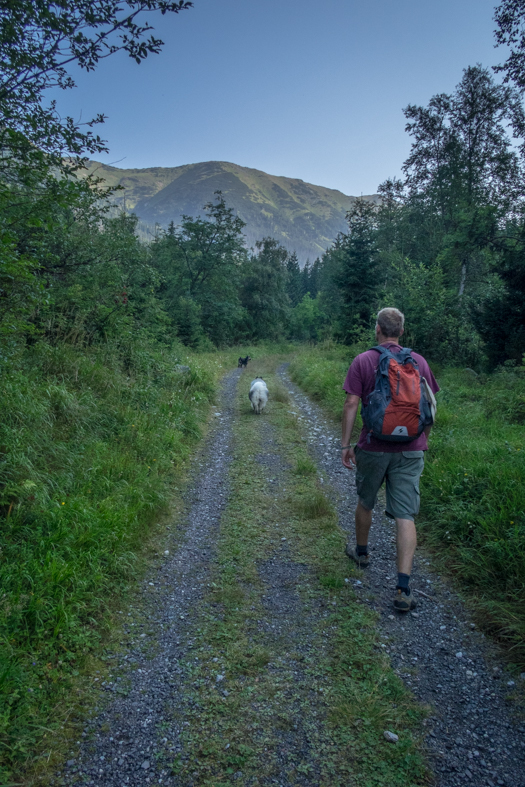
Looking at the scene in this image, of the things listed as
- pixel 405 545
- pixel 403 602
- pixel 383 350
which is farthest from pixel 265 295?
pixel 403 602

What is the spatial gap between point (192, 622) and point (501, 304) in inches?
485

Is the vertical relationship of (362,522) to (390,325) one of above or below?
below

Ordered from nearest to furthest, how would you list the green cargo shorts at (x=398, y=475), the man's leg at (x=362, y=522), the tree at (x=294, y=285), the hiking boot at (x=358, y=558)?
1. the green cargo shorts at (x=398, y=475)
2. the man's leg at (x=362, y=522)
3. the hiking boot at (x=358, y=558)
4. the tree at (x=294, y=285)

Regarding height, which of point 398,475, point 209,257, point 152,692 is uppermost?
point 209,257

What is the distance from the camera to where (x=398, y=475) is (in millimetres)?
3309

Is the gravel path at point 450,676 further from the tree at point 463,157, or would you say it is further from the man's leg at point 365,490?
the tree at point 463,157

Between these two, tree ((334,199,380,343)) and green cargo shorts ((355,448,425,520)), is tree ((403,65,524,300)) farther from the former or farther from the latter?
green cargo shorts ((355,448,425,520))

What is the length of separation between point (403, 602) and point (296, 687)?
3.88ft

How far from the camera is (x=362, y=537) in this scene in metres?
3.80

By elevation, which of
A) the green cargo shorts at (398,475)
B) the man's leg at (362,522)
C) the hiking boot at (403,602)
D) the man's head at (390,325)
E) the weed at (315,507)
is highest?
the man's head at (390,325)

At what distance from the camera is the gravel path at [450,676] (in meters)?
2.00

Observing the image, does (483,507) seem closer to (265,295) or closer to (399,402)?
(399,402)

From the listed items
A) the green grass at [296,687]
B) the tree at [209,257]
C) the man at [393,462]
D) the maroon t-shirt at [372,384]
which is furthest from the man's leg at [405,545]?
the tree at [209,257]

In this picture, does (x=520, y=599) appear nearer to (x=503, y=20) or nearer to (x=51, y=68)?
(x=51, y=68)
